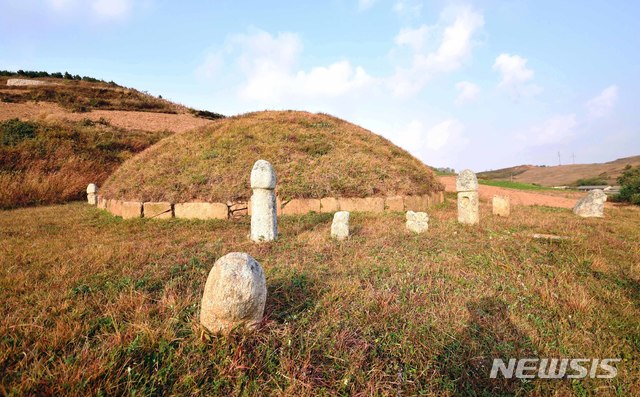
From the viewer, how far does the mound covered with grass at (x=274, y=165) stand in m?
10.4

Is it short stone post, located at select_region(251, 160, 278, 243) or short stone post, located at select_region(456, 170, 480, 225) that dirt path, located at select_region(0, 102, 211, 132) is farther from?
short stone post, located at select_region(456, 170, 480, 225)

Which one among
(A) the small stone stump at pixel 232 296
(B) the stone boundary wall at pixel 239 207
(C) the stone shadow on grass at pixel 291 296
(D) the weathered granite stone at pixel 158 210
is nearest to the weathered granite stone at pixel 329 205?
(B) the stone boundary wall at pixel 239 207

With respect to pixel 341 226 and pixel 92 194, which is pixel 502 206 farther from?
pixel 92 194

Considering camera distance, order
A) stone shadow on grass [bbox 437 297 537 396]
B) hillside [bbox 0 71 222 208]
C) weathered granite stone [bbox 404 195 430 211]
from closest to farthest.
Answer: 1. stone shadow on grass [bbox 437 297 537 396]
2. weathered granite stone [bbox 404 195 430 211]
3. hillside [bbox 0 71 222 208]

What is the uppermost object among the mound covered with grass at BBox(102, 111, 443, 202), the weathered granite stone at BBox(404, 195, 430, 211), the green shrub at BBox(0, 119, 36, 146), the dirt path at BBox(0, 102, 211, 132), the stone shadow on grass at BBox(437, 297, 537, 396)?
the dirt path at BBox(0, 102, 211, 132)

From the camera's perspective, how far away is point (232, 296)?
8.67 ft

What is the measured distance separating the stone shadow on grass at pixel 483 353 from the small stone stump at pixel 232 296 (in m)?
1.72

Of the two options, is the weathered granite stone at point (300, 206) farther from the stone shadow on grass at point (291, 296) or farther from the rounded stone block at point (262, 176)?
the stone shadow on grass at point (291, 296)

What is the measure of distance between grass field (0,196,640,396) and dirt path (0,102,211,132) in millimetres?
18928

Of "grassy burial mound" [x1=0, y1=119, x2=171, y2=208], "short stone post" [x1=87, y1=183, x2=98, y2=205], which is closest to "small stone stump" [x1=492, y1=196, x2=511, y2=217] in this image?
"short stone post" [x1=87, y1=183, x2=98, y2=205]

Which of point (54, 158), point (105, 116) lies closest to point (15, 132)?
point (54, 158)

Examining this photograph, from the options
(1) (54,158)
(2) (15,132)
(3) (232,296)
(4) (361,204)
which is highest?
(2) (15,132)

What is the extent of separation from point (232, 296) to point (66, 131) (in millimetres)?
22279

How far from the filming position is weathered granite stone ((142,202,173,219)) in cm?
983
